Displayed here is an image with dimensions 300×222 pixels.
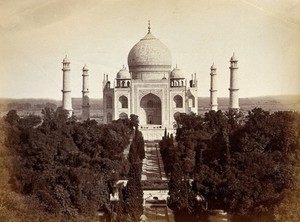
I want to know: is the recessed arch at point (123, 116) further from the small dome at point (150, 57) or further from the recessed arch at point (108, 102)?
the small dome at point (150, 57)

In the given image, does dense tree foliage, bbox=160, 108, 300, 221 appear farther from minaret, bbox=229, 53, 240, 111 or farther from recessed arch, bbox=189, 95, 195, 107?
recessed arch, bbox=189, 95, 195, 107

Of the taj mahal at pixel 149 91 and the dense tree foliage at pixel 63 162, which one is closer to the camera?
the dense tree foliage at pixel 63 162

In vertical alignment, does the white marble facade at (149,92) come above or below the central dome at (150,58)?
below

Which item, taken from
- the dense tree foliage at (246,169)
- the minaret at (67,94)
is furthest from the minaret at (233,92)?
the minaret at (67,94)

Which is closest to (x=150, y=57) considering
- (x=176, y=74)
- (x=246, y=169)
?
(x=176, y=74)

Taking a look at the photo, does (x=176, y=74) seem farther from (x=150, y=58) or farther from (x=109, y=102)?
(x=109, y=102)

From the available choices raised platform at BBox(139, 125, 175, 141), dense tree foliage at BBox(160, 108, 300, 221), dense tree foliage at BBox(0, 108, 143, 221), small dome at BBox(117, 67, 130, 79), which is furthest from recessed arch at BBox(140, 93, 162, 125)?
dense tree foliage at BBox(160, 108, 300, 221)

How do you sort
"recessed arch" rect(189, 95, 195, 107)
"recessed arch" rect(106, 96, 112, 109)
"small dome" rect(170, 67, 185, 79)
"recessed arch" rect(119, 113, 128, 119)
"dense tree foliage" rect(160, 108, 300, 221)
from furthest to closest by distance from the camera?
"small dome" rect(170, 67, 185, 79) < "recessed arch" rect(189, 95, 195, 107) < "recessed arch" rect(106, 96, 112, 109) < "recessed arch" rect(119, 113, 128, 119) < "dense tree foliage" rect(160, 108, 300, 221)

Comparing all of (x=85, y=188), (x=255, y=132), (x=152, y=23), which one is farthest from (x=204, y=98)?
(x=85, y=188)

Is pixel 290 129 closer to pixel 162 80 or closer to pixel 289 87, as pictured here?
pixel 289 87
